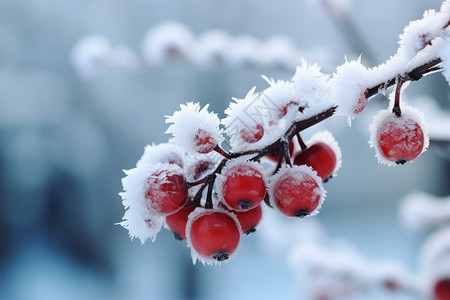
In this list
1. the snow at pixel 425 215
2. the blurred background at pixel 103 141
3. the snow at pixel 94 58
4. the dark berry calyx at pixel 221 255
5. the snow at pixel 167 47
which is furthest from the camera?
the blurred background at pixel 103 141

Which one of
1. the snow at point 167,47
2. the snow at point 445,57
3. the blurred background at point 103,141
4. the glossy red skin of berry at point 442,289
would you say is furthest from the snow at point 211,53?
the blurred background at point 103,141

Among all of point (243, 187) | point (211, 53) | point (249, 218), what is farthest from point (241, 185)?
point (211, 53)

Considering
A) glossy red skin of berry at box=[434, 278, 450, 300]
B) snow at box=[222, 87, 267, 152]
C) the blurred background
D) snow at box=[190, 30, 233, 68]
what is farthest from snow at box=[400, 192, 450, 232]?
the blurred background

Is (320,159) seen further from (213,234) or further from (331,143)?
(213,234)

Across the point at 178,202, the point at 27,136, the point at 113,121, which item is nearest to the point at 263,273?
the point at 113,121

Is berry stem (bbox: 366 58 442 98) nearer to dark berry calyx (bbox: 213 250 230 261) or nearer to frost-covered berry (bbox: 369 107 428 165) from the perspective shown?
frost-covered berry (bbox: 369 107 428 165)

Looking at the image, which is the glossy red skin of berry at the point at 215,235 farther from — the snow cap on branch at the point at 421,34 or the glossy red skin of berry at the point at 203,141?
the snow cap on branch at the point at 421,34
